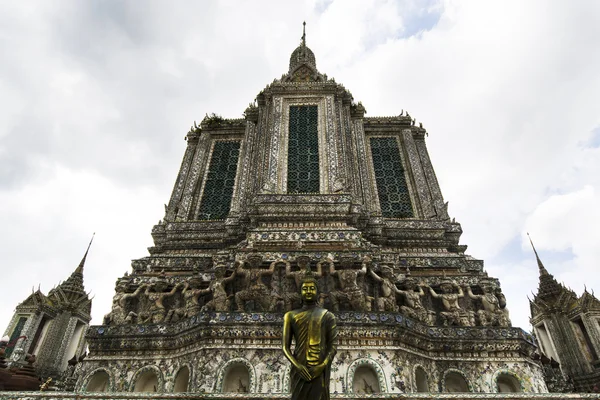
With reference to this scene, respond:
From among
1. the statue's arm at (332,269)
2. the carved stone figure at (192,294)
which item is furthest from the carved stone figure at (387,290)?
the carved stone figure at (192,294)

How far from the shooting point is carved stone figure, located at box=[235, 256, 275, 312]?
10.9 metres

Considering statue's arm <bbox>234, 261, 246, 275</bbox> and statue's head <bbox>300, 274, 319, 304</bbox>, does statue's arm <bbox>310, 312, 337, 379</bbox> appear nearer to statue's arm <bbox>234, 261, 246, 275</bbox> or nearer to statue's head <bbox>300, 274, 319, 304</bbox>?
statue's head <bbox>300, 274, 319, 304</bbox>

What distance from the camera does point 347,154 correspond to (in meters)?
17.5

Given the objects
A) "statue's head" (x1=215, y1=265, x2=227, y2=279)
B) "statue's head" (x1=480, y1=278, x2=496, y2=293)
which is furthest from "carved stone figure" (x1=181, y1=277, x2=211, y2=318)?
"statue's head" (x1=480, y1=278, x2=496, y2=293)

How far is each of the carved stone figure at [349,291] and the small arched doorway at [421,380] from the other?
1.87m

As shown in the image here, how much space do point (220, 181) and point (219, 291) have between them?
27.2ft

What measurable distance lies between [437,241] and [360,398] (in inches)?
388

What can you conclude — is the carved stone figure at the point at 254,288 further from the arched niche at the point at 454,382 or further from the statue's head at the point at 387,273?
the arched niche at the point at 454,382

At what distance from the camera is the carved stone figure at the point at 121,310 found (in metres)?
11.7

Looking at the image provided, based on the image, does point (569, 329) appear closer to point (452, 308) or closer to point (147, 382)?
point (452, 308)

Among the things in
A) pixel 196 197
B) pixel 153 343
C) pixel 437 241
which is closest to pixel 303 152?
pixel 196 197

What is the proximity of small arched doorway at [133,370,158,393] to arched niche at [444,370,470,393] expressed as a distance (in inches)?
272

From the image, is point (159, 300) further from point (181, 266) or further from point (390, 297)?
point (390, 297)

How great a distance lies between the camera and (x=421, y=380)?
1020 centimetres
